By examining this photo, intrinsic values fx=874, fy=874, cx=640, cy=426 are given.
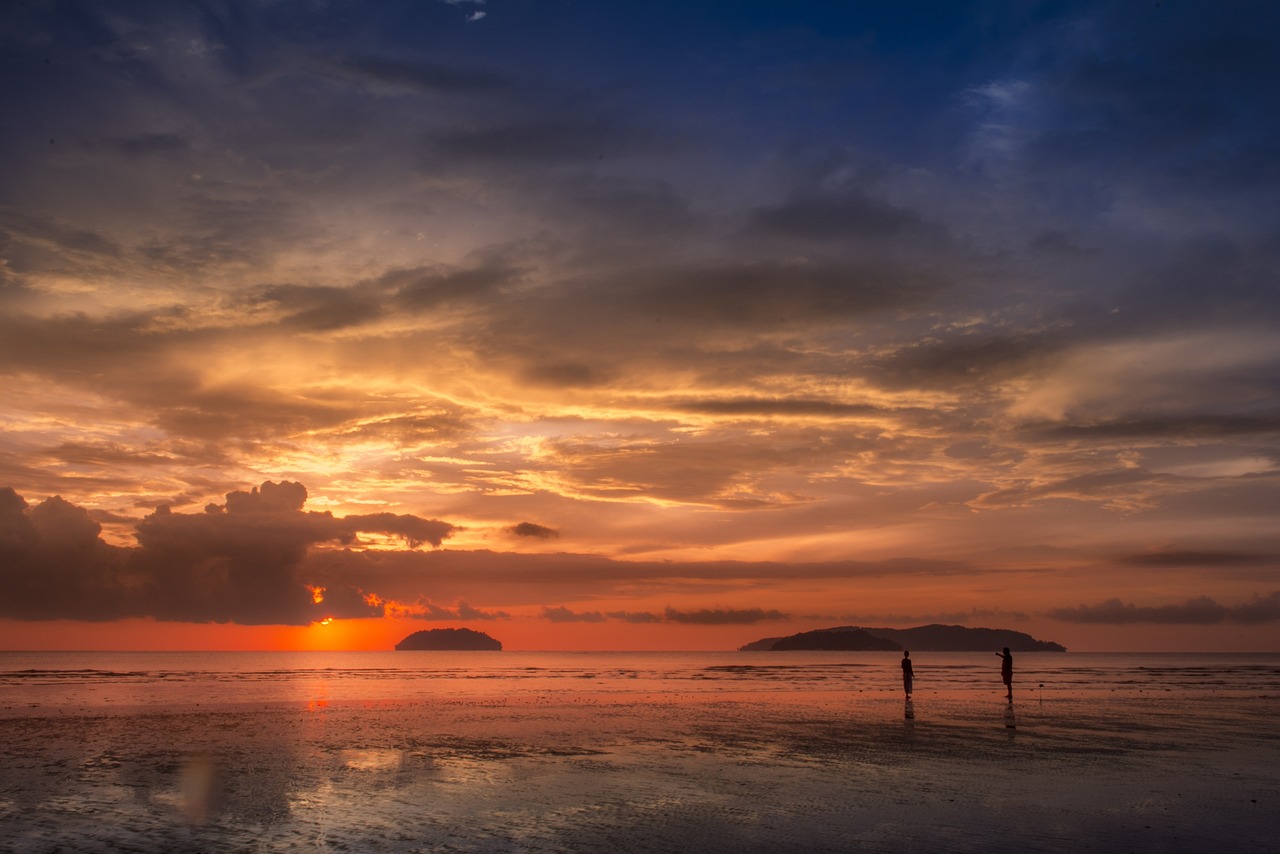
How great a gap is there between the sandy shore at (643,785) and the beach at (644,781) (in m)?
0.09

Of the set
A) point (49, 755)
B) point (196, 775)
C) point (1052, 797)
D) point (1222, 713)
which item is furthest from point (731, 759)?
point (1222, 713)

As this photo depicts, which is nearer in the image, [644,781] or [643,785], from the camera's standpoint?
[643,785]

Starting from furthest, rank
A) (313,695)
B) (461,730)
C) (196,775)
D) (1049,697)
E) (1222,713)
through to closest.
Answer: (313,695)
(1049,697)
(1222,713)
(461,730)
(196,775)

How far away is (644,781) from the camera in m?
21.6

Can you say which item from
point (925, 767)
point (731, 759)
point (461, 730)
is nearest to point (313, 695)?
point (461, 730)

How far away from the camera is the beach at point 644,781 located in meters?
15.5

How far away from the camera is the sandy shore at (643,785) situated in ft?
50.6

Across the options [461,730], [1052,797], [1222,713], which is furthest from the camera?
[1222,713]

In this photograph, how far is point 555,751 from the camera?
1097 inches

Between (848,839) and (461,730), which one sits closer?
(848,839)

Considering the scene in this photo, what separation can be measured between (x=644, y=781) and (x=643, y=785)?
2.06ft

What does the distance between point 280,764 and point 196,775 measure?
2.46 m

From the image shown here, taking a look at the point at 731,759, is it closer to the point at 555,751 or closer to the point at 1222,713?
the point at 555,751

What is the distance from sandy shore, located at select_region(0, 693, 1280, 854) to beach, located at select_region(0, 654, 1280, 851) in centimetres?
9
